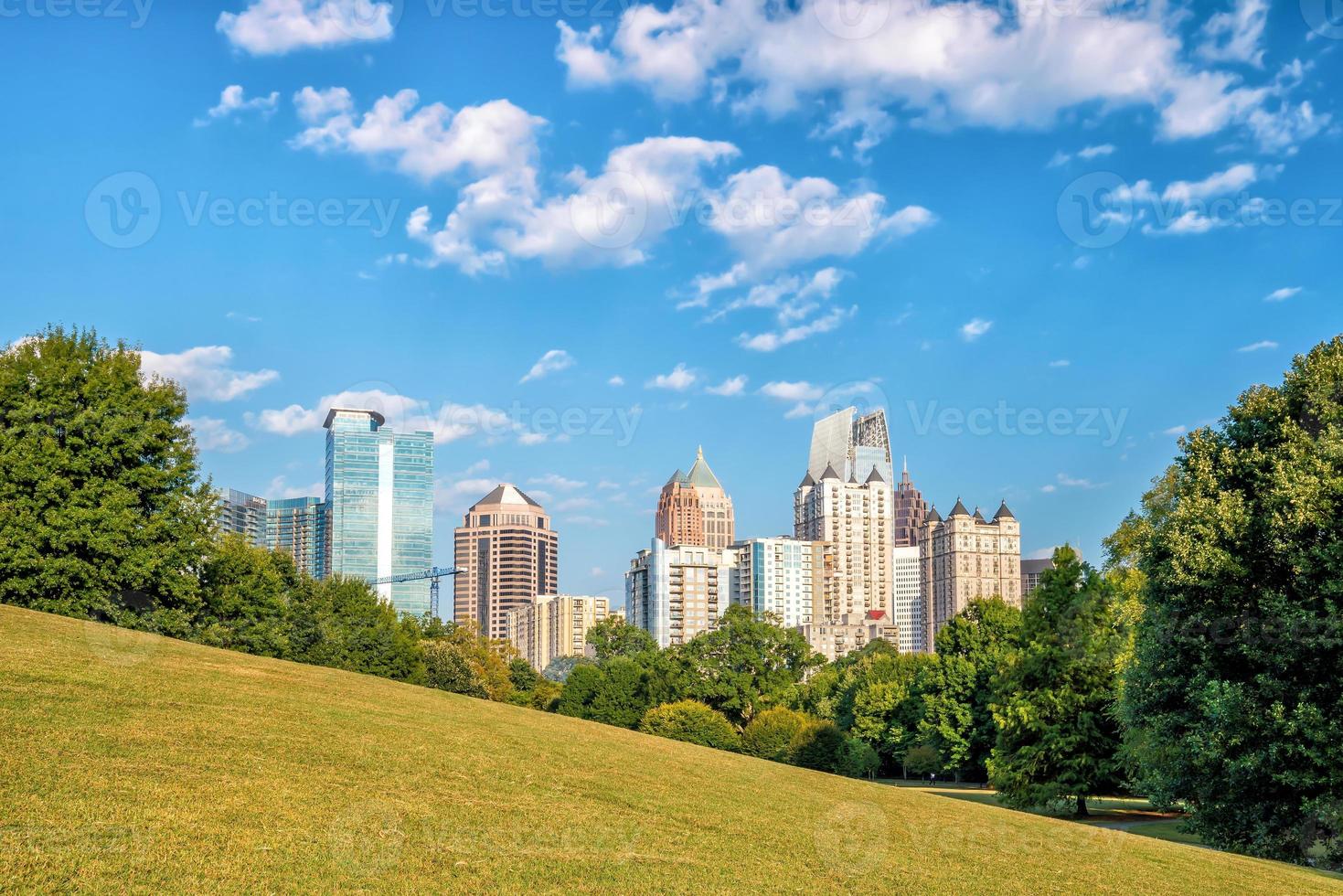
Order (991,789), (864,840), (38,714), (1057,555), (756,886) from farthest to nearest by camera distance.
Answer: (991,789) < (1057,555) < (864,840) < (38,714) < (756,886)

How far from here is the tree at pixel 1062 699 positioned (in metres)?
42.6

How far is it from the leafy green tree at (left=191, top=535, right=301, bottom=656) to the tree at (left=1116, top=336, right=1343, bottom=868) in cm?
4178

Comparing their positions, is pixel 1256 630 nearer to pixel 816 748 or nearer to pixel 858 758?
pixel 816 748

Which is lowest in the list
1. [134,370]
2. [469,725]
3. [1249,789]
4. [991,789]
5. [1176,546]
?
[991,789]

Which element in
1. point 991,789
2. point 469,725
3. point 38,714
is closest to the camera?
point 38,714

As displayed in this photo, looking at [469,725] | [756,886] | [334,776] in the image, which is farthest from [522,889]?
[469,725]

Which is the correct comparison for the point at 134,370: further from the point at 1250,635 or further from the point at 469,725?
the point at 1250,635

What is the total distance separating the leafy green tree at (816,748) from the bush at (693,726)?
16.4ft

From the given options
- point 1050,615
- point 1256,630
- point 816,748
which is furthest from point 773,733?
point 1256,630

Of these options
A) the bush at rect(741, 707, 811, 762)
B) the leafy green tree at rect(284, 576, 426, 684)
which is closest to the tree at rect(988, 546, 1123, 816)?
the bush at rect(741, 707, 811, 762)

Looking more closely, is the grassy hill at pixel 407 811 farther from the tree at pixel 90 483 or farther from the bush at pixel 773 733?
the bush at pixel 773 733

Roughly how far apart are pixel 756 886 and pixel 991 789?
5743 centimetres

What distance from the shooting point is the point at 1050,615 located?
4438 centimetres

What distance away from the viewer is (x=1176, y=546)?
1075 inches
